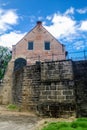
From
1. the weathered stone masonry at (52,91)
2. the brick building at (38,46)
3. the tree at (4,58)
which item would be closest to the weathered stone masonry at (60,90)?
the weathered stone masonry at (52,91)

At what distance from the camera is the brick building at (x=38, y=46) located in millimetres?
31812

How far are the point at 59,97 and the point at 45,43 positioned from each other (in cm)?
1775

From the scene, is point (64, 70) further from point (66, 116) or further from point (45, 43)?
point (45, 43)

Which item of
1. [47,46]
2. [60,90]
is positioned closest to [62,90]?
[60,90]

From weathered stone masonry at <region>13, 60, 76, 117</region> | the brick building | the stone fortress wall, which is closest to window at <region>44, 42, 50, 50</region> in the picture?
the brick building

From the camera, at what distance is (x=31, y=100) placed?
691 inches

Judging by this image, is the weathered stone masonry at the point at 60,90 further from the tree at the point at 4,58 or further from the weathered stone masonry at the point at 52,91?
the tree at the point at 4,58

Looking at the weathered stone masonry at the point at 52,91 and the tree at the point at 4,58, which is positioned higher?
the tree at the point at 4,58

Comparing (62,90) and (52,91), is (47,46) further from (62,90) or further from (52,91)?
(62,90)

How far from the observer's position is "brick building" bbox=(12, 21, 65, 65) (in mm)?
31812

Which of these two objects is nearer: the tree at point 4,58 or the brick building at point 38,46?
the brick building at point 38,46

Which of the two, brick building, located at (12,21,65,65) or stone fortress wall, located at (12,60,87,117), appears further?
brick building, located at (12,21,65,65)

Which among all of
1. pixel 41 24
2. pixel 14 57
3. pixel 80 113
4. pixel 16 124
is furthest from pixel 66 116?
pixel 41 24

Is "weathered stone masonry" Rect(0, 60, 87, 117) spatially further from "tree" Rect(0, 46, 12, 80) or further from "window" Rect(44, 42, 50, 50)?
"tree" Rect(0, 46, 12, 80)
